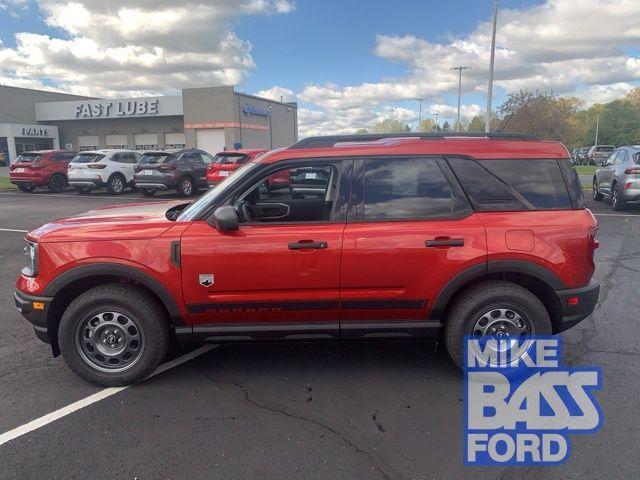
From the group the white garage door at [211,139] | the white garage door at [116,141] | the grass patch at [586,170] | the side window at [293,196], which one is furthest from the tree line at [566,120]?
the white garage door at [116,141]

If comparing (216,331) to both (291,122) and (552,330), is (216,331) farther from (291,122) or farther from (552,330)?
(291,122)

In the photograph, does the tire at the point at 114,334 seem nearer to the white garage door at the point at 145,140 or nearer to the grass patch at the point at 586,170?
the grass patch at the point at 586,170

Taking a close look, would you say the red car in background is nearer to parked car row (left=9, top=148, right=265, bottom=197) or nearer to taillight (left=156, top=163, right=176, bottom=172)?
parked car row (left=9, top=148, right=265, bottom=197)

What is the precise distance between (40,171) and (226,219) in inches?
747

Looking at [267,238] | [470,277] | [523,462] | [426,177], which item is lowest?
[523,462]

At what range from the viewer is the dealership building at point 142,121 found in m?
40.9

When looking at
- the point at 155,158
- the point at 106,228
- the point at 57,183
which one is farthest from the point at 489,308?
the point at 57,183

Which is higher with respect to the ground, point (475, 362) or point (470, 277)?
point (470, 277)

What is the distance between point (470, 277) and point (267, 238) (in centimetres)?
147

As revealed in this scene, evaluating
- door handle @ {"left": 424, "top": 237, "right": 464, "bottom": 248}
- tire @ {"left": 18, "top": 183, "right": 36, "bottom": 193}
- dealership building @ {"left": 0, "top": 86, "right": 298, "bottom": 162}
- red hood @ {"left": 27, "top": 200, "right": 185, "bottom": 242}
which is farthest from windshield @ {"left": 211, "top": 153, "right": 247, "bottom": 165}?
dealership building @ {"left": 0, "top": 86, "right": 298, "bottom": 162}

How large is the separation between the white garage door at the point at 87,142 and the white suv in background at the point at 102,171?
1235 inches

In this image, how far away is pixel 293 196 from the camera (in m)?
5.15

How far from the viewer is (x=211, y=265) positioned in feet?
11.2

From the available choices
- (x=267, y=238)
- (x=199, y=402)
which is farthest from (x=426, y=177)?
(x=199, y=402)
